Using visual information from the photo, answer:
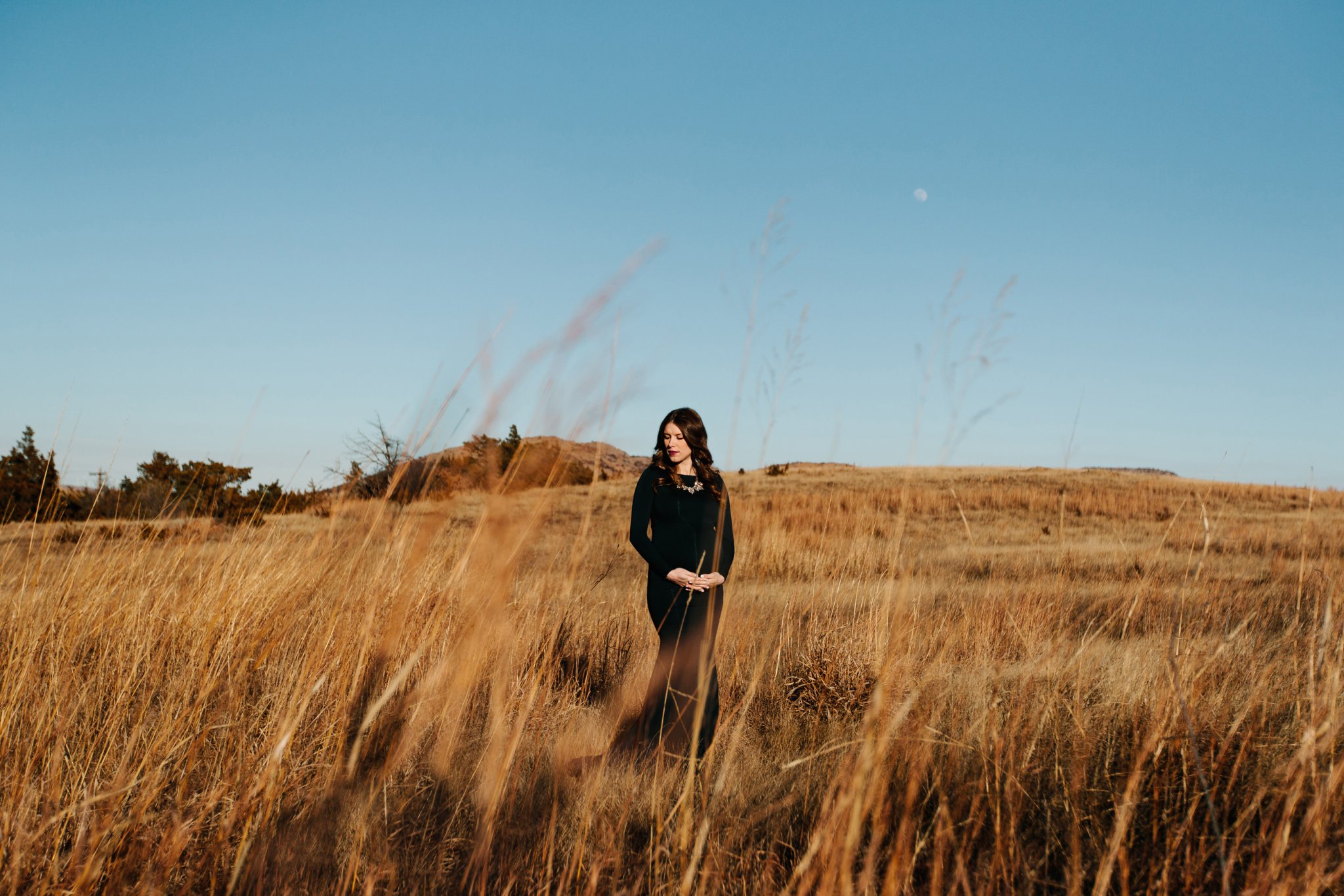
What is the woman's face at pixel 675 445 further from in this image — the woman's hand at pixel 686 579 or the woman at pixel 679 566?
the woman's hand at pixel 686 579

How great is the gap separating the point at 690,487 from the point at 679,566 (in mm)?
375

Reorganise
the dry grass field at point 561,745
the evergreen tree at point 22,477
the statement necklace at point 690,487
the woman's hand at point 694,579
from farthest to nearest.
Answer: the evergreen tree at point 22,477, the statement necklace at point 690,487, the woman's hand at point 694,579, the dry grass field at point 561,745

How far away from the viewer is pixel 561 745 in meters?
2.11

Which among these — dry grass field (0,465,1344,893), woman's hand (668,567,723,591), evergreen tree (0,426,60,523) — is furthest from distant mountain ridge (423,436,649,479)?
evergreen tree (0,426,60,523)

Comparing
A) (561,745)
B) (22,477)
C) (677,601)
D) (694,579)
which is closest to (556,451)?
(561,745)

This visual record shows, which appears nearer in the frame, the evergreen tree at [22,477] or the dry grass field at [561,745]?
the dry grass field at [561,745]

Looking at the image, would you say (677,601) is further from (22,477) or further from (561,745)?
(22,477)

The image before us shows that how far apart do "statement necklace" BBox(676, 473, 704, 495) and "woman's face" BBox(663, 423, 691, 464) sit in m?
0.09

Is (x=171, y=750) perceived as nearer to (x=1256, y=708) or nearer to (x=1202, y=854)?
(x=1202, y=854)

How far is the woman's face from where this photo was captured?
328 centimetres

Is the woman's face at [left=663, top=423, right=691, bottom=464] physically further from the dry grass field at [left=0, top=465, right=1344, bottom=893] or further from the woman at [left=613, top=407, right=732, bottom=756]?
the dry grass field at [left=0, top=465, right=1344, bottom=893]

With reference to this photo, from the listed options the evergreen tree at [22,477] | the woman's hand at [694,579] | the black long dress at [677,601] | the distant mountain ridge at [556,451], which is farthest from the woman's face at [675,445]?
the evergreen tree at [22,477]

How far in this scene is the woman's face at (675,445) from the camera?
3283 mm

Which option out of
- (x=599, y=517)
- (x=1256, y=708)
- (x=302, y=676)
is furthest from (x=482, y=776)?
(x=599, y=517)
